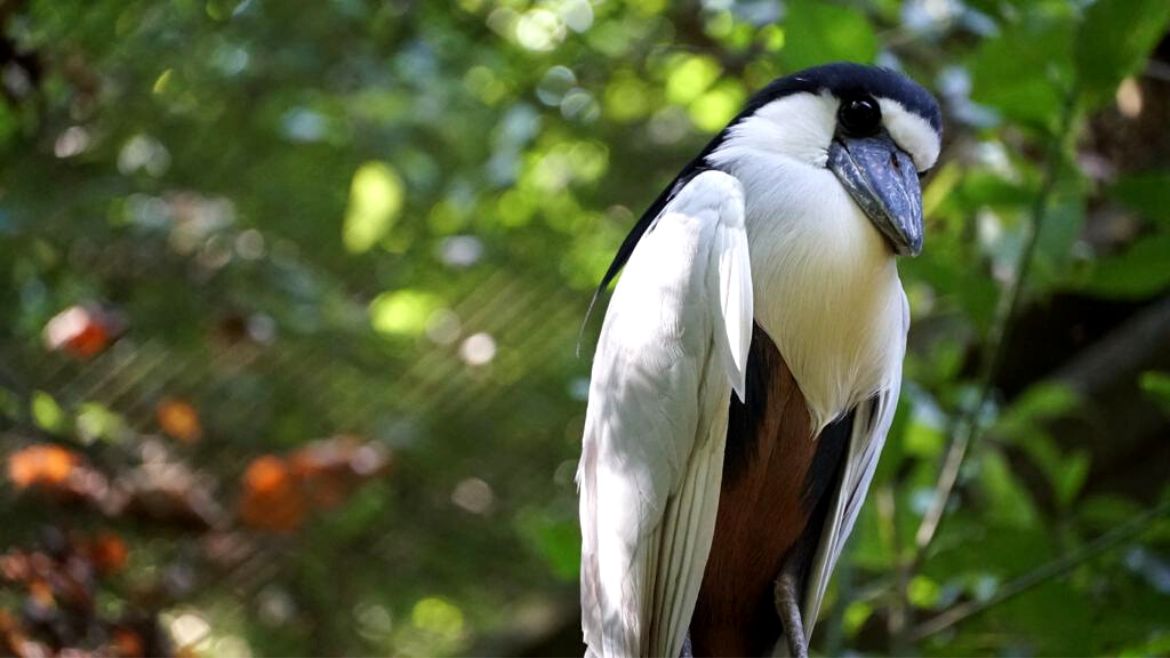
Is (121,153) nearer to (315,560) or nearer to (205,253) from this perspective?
(205,253)

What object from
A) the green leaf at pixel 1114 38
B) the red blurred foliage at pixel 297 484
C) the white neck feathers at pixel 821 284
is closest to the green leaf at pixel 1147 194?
the green leaf at pixel 1114 38

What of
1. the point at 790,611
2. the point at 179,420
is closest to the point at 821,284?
the point at 790,611

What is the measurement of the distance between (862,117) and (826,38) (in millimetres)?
321

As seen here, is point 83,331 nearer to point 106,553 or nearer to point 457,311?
point 106,553

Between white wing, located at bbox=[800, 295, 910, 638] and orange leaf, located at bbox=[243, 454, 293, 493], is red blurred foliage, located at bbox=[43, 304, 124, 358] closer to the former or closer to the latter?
orange leaf, located at bbox=[243, 454, 293, 493]

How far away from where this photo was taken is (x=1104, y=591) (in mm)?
2623

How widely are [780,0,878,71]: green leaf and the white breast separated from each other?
377 mm

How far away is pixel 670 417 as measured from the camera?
6.32 ft

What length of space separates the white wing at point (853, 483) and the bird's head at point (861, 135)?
0.19 meters

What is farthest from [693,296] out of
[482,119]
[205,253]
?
[482,119]

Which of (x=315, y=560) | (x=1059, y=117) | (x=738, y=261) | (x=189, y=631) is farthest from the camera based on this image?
(x=315, y=560)

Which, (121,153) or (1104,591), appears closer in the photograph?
(1104,591)

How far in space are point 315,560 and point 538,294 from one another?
0.79 metres

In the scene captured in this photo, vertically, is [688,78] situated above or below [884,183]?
below
